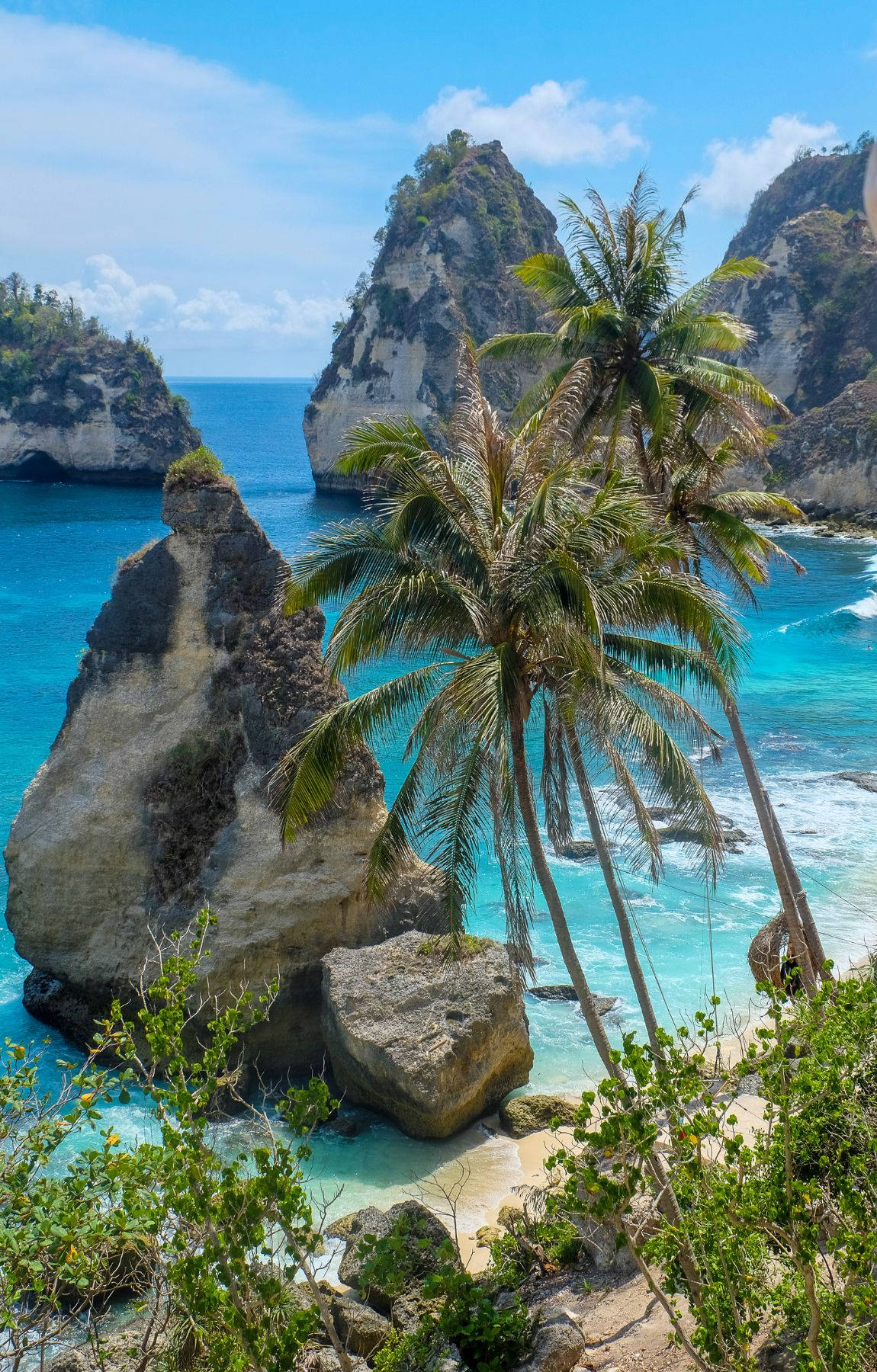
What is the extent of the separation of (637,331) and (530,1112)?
1104cm

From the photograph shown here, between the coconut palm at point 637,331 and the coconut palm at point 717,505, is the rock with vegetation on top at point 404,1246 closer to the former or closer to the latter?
the coconut palm at point 717,505

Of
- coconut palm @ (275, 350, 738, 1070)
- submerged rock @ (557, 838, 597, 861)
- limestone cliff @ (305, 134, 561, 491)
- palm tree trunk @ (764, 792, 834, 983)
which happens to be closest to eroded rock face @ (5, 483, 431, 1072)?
palm tree trunk @ (764, 792, 834, 983)

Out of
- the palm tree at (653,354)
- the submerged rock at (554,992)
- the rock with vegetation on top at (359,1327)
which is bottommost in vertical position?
the submerged rock at (554,992)

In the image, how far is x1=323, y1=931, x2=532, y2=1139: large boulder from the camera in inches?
611

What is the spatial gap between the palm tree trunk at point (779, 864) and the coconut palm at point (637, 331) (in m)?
4.31

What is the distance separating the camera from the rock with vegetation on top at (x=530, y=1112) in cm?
1572

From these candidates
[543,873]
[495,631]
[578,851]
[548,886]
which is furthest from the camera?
[578,851]

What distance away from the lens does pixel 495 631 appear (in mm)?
11352

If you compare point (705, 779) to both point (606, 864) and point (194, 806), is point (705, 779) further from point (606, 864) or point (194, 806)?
point (606, 864)

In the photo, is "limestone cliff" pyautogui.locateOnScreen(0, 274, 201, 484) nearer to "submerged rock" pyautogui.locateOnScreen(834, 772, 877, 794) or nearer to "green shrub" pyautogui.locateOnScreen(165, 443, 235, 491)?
"submerged rock" pyautogui.locateOnScreen(834, 772, 877, 794)

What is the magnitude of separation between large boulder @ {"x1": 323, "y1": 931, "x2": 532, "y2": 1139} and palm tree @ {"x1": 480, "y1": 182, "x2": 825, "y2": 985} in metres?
4.39

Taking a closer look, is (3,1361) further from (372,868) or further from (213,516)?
(213,516)

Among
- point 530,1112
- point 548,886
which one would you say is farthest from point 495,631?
point 530,1112

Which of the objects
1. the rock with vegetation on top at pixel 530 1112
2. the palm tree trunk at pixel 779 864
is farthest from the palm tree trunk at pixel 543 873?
the palm tree trunk at pixel 779 864
